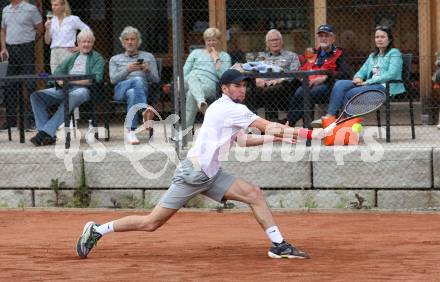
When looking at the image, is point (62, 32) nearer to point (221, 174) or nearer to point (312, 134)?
point (221, 174)

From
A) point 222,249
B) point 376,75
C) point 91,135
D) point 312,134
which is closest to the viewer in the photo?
point 312,134

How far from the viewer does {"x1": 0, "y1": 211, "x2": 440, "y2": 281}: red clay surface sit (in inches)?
356

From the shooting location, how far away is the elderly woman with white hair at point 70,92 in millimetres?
13555

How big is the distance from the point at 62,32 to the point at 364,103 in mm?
5458

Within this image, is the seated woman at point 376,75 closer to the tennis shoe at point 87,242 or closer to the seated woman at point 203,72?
the seated woman at point 203,72

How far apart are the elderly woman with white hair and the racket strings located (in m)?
4.14

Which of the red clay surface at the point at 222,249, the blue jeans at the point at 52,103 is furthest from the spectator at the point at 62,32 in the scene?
the red clay surface at the point at 222,249

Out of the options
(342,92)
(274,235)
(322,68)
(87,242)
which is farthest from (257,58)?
(87,242)

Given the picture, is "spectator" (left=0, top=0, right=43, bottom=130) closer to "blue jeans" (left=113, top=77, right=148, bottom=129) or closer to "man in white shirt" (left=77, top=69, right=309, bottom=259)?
"blue jeans" (left=113, top=77, right=148, bottom=129)

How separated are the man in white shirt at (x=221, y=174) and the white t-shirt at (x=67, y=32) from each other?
16.6ft

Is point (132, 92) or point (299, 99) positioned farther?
point (132, 92)

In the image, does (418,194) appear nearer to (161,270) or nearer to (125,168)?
(125,168)

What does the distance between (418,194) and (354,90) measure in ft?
4.22

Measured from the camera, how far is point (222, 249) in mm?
10391
